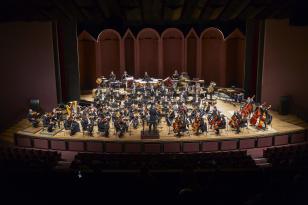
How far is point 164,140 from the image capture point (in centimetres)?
999

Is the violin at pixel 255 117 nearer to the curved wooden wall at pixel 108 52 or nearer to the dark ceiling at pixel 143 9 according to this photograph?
the dark ceiling at pixel 143 9

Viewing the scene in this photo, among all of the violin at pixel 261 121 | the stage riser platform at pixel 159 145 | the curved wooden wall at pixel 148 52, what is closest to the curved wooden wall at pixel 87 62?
the curved wooden wall at pixel 148 52

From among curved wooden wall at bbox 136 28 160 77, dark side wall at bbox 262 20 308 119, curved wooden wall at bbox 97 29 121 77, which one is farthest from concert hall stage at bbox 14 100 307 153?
curved wooden wall at bbox 136 28 160 77

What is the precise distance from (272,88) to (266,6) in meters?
8.12

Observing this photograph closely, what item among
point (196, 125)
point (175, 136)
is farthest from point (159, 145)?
point (196, 125)

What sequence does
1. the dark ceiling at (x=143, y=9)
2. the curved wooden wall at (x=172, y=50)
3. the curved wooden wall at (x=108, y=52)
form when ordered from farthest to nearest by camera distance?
1. the curved wooden wall at (x=172, y=50)
2. the curved wooden wall at (x=108, y=52)
3. the dark ceiling at (x=143, y=9)

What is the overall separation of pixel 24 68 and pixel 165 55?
731cm

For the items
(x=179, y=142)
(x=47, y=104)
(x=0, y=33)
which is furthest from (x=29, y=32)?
(x=179, y=142)

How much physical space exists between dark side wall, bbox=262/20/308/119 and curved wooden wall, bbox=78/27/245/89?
325 cm

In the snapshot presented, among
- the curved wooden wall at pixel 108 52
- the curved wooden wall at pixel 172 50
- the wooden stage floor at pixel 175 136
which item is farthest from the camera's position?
the curved wooden wall at pixel 172 50

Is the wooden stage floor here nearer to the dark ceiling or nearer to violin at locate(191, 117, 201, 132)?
violin at locate(191, 117, 201, 132)

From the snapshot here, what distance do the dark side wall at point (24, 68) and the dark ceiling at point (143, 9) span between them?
22.2 ft

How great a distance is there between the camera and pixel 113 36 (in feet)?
57.1

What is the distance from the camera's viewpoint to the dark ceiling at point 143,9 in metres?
5.64
